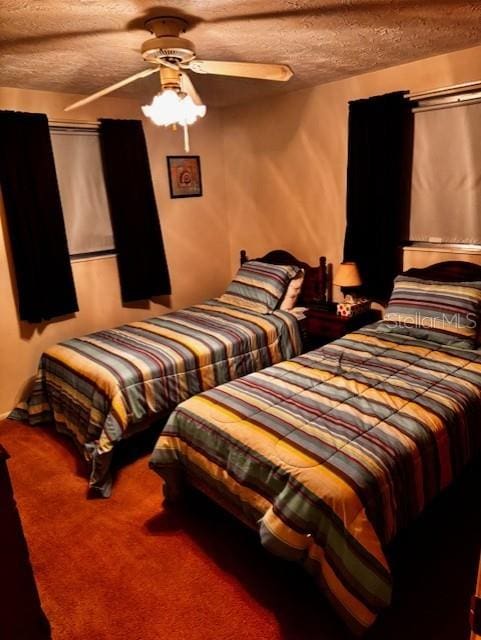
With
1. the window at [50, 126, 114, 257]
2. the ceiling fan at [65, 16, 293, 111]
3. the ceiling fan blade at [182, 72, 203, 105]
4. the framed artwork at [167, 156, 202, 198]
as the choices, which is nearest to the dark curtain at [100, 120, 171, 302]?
the window at [50, 126, 114, 257]

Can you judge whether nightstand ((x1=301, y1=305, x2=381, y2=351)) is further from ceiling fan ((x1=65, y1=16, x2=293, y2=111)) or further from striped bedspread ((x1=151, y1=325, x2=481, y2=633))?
ceiling fan ((x1=65, y1=16, x2=293, y2=111))

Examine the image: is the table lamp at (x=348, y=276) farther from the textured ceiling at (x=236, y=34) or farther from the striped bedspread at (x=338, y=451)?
the textured ceiling at (x=236, y=34)

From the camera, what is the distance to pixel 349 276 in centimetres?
338

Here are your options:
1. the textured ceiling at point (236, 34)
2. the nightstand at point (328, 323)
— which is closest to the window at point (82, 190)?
the textured ceiling at point (236, 34)

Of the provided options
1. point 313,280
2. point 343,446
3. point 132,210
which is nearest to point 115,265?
point 132,210

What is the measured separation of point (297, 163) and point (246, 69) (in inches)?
76.0

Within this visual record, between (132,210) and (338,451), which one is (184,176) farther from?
(338,451)

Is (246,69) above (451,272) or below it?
above

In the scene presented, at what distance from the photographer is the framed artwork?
4.10 metres

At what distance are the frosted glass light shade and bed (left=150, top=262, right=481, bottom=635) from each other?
1317mm

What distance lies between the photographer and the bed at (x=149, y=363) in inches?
104

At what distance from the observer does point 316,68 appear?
301 cm

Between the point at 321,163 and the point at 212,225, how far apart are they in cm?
129

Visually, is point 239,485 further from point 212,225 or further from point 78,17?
point 212,225
